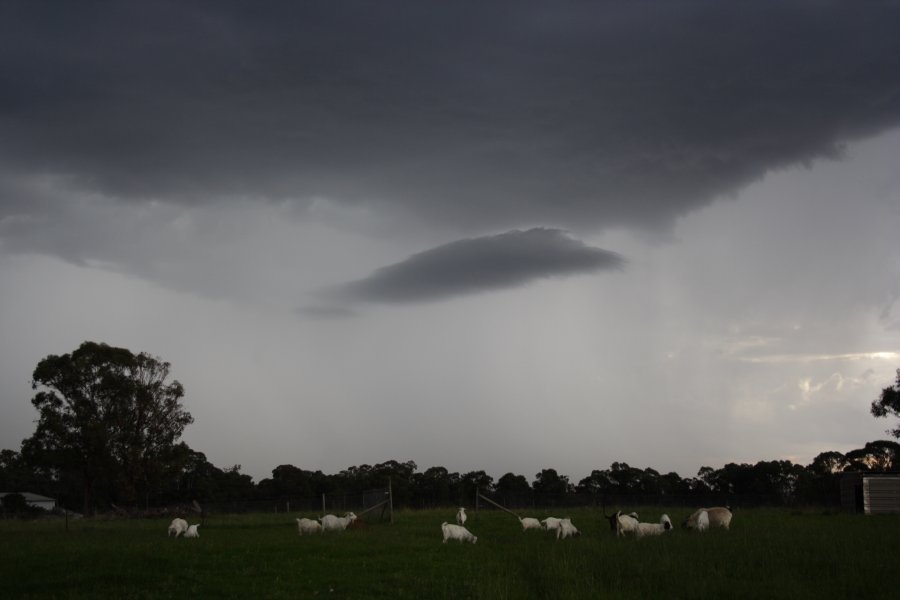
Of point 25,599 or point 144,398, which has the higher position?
point 144,398

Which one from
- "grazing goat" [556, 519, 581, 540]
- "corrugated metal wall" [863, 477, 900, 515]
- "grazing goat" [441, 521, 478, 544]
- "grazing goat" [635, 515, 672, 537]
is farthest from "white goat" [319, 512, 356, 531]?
"corrugated metal wall" [863, 477, 900, 515]

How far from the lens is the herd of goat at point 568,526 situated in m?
28.8

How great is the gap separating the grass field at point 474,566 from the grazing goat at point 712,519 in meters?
1.06

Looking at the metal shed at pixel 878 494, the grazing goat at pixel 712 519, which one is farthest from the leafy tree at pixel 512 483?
the grazing goat at pixel 712 519

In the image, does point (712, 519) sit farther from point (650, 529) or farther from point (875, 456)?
point (875, 456)

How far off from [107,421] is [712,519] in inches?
2213

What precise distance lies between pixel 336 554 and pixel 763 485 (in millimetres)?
79905

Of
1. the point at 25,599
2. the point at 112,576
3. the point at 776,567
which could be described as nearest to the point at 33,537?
the point at 112,576

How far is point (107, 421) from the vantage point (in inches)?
2766

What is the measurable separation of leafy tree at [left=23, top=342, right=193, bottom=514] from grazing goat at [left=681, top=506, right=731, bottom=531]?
2123 inches

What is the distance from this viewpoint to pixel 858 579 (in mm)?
17641

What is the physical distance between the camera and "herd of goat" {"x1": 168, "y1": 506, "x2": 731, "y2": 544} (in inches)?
1134

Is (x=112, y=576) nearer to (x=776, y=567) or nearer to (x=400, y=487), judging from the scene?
(x=776, y=567)

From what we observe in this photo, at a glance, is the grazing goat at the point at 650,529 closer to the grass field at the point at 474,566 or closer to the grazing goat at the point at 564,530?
the grass field at the point at 474,566
